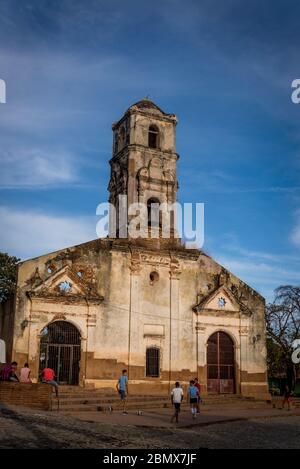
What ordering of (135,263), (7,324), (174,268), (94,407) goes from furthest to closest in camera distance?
(174,268), (135,263), (7,324), (94,407)

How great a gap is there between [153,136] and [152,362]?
12791mm

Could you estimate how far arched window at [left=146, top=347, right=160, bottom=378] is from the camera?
27875 millimetres

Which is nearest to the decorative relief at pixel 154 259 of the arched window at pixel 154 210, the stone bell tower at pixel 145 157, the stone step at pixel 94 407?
the arched window at pixel 154 210

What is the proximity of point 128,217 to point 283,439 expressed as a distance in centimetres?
1590

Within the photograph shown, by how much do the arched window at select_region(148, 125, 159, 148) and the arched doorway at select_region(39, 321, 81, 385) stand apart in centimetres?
1157

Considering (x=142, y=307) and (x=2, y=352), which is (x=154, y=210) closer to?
(x=142, y=307)

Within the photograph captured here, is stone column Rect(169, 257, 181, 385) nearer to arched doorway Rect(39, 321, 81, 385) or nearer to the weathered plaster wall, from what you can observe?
the weathered plaster wall

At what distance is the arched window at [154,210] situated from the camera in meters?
30.1

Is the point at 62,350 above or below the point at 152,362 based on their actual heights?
above

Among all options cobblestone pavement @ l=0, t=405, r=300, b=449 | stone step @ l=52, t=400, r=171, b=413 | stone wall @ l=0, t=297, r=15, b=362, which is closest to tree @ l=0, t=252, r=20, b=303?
stone wall @ l=0, t=297, r=15, b=362

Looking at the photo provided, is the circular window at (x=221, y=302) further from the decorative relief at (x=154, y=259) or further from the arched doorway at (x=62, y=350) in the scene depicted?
the arched doorway at (x=62, y=350)

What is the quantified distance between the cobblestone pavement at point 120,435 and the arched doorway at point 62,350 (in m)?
7.35

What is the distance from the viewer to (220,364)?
29812 millimetres

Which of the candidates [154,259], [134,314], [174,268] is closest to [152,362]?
[134,314]
